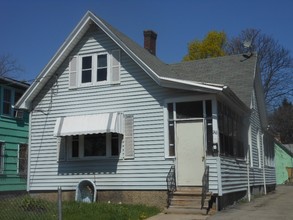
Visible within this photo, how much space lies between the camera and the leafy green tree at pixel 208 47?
42.7 m

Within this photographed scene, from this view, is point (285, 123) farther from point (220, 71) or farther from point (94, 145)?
point (94, 145)

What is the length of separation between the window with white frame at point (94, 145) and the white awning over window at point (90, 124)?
0.73m

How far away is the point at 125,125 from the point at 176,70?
6078 millimetres

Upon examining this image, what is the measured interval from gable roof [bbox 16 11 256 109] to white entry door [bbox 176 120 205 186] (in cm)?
143

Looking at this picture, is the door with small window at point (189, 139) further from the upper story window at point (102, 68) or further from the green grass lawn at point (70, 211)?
the upper story window at point (102, 68)

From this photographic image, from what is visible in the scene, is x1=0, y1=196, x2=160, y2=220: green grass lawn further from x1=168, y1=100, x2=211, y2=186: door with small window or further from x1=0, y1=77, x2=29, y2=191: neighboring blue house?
x1=0, y1=77, x2=29, y2=191: neighboring blue house

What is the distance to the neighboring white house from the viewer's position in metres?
15.3

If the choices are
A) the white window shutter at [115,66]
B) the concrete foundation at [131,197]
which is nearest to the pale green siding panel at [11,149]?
the concrete foundation at [131,197]

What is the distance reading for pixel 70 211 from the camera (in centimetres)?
1345

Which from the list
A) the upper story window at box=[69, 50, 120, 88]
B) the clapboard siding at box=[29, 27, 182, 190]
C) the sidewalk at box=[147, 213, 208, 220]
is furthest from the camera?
the upper story window at box=[69, 50, 120, 88]

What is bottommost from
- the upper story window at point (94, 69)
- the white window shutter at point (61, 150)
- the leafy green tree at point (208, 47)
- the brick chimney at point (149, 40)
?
the white window shutter at point (61, 150)

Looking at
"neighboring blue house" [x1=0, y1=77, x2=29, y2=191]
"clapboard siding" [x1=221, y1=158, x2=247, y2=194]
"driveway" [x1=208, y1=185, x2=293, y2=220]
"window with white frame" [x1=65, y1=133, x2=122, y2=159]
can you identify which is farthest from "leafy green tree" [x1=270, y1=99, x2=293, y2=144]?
"window with white frame" [x1=65, y1=133, x2=122, y2=159]

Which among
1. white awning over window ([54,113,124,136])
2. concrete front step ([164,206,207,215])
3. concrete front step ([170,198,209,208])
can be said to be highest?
white awning over window ([54,113,124,136])

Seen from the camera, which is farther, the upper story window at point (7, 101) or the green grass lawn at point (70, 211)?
the upper story window at point (7, 101)
